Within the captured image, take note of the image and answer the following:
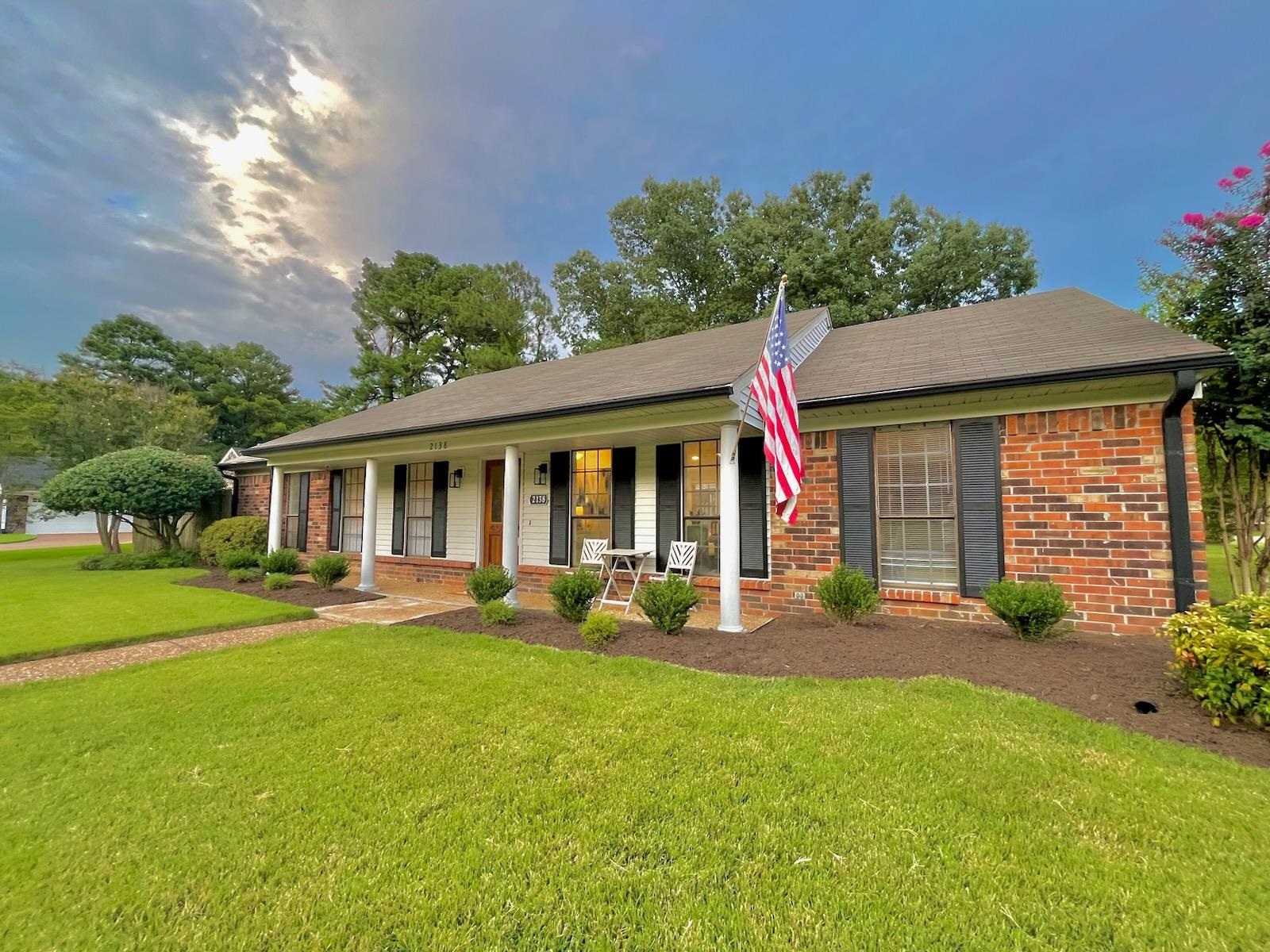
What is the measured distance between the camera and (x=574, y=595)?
5875 millimetres

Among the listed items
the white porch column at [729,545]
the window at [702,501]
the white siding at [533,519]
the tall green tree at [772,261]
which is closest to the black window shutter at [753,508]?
the window at [702,501]

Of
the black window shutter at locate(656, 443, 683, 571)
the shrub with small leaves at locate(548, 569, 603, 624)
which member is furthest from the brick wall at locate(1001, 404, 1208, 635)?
the shrub with small leaves at locate(548, 569, 603, 624)

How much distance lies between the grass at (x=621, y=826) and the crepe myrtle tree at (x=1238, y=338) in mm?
4619

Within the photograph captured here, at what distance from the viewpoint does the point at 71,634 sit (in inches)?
220

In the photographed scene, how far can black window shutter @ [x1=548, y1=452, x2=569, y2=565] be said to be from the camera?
8750 mm

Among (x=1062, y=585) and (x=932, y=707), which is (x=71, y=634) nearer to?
(x=932, y=707)

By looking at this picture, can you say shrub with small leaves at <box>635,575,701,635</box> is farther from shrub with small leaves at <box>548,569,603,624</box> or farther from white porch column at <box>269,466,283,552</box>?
white porch column at <box>269,466,283,552</box>

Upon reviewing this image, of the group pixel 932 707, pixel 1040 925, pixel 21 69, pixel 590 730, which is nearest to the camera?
pixel 1040 925

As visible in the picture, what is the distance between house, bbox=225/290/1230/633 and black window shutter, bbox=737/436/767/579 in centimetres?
2

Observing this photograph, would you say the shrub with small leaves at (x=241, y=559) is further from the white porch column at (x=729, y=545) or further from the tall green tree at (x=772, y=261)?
the tall green tree at (x=772, y=261)

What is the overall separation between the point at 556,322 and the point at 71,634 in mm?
21615

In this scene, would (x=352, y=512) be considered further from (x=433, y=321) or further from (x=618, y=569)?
(x=433, y=321)

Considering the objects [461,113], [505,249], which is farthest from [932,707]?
[505,249]

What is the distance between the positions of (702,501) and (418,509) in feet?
21.1
